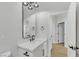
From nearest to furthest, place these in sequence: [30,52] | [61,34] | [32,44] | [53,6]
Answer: [30,52], [32,44], [53,6], [61,34]

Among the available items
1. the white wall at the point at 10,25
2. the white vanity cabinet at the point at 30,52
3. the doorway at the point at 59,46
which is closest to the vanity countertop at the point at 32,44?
the white vanity cabinet at the point at 30,52

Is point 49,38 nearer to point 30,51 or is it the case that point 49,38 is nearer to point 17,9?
point 30,51

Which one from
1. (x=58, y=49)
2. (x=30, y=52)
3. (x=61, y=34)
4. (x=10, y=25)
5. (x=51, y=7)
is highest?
(x=51, y=7)

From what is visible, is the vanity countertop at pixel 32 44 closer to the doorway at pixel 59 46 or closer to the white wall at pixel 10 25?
the white wall at pixel 10 25

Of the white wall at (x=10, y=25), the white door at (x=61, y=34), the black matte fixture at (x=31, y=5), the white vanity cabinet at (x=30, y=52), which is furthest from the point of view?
the white door at (x=61, y=34)

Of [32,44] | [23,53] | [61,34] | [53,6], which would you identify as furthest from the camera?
[61,34]

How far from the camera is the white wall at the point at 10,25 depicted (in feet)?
4.99

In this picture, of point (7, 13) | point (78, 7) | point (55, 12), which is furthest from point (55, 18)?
point (7, 13)

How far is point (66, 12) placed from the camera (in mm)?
2070

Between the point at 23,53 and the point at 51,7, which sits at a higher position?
the point at 51,7

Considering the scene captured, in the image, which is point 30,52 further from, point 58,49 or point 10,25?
point 58,49

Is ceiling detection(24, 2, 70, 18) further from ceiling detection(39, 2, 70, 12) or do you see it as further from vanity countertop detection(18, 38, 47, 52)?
vanity countertop detection(18, 38, 47, 52)

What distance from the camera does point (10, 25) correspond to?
1668 mm

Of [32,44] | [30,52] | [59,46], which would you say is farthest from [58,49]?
→ [30,52]
